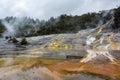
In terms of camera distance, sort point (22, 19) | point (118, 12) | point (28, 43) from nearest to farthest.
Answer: point (28, 43) < point (118, 12) < point (22, 19)

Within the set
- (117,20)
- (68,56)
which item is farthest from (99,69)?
(117,20)

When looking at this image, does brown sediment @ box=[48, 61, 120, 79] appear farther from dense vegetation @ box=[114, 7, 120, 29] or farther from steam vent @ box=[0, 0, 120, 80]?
dense vegetation @ box=[114, 7, 120, 29]

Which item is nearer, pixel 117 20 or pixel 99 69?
pixel 99 69

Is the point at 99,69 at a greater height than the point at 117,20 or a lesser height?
lesser

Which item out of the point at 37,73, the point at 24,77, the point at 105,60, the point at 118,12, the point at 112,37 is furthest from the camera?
the point at 118,12

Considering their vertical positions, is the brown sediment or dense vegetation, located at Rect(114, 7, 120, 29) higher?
dense vegetation, located at Rect(114, 7, 120, 29)

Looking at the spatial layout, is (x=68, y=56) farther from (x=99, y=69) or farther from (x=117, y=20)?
(x=117, y=20)

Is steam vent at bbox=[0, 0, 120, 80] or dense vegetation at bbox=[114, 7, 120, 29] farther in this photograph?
dense vegetation at bbox=[114, 7, 120, 29]

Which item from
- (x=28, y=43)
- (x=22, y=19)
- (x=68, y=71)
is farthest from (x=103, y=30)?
(x=22, y=19)

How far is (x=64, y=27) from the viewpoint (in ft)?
262

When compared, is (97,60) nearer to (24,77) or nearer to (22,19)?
(24,77)

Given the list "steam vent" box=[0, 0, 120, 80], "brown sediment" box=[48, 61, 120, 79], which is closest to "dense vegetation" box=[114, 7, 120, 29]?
"steam vent" box=[0, 0, 120, 80]

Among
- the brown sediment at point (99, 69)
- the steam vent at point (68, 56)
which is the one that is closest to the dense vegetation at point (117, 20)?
the steam vent at point (68, 56)

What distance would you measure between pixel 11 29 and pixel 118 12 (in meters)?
58.4
